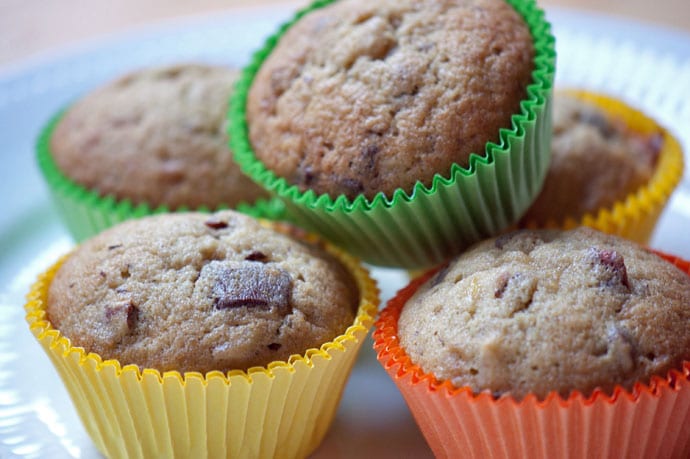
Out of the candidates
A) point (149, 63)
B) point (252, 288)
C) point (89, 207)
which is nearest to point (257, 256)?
point (252, 288)

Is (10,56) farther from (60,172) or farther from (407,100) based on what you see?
(407,100)

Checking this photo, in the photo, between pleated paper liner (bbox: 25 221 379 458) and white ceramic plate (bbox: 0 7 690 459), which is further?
white ceramic plate (bbox: 0 7 690 459)

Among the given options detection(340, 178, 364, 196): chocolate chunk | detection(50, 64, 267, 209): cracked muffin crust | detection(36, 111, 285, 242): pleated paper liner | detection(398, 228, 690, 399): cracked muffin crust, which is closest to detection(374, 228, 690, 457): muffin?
detection(398, 228, 690, 399): cracked muffin crust

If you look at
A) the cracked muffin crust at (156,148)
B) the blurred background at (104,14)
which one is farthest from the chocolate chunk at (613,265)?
the blurred background at (104,14)

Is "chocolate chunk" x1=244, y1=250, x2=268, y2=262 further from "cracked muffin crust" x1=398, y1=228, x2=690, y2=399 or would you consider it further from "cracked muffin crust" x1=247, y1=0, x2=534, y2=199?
"cracked muffin crust" x1=398, y1=228, x2=690, y2=399

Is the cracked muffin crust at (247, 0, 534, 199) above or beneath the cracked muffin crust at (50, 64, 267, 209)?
above

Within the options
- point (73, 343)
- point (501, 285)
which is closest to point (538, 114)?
point (501, 285)

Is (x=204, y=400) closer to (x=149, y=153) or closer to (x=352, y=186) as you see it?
(x=352, y=186)
